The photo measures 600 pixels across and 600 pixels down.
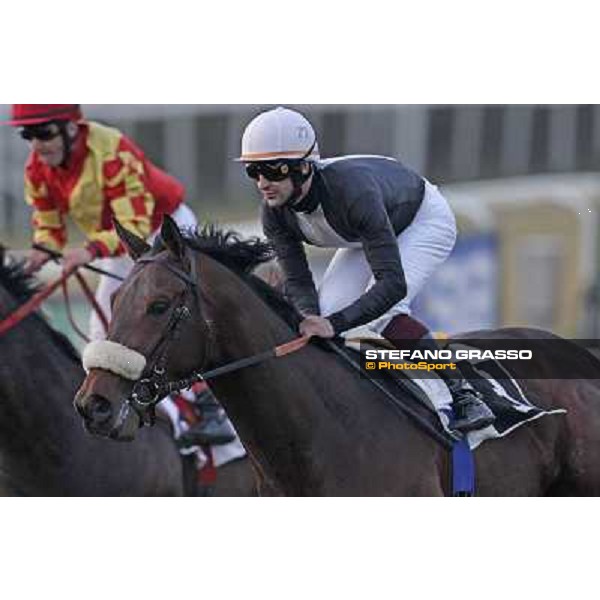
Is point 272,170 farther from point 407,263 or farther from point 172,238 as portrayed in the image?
point 407,263

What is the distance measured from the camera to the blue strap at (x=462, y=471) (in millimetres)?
4000

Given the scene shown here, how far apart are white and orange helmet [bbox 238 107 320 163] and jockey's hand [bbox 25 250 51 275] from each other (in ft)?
4.12

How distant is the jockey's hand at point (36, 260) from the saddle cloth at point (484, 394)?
131cm

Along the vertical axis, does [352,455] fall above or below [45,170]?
below

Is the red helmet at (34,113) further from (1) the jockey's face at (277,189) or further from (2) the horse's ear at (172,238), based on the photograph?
(2) the horse's ear at (172,238)

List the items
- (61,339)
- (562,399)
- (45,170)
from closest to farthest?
1. (562,399)
2. (61,339)
3. (45,170)

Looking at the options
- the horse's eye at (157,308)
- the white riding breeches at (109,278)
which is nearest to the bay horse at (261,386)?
the horse's eye at (157,308)

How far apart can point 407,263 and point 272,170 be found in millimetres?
584

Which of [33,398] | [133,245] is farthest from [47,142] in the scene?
[133,245]

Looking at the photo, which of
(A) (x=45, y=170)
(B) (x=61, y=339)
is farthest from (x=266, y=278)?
(A) (x=45, y=170)

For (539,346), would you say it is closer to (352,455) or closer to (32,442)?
(352,455)

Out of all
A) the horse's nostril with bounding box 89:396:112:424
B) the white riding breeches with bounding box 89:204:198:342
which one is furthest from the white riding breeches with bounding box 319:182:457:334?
the white riding breeches with bounding box 89:204:198:342

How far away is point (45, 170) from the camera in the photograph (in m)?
5.15

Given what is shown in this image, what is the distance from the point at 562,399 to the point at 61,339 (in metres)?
1.77
